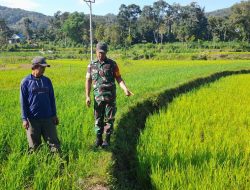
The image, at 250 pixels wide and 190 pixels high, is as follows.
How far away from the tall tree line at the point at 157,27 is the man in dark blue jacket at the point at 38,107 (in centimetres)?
4865

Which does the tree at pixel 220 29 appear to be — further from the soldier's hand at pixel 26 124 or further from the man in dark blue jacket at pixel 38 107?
the soldier's hand at pixel 26 124

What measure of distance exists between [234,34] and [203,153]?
54981 mm

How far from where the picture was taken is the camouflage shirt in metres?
4.56

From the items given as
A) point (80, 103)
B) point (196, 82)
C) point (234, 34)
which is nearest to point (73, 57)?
point (234, 34)

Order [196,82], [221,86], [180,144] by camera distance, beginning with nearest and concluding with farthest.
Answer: [180,144]
[221,86]
[196,82]

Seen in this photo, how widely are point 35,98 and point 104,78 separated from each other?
3.38 feet

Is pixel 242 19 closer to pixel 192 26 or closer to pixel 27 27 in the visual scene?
pixel 192 26

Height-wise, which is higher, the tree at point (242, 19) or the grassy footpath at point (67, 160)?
the tree at point (242, 19)

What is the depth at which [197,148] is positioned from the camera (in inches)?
174

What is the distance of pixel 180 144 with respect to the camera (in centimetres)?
453

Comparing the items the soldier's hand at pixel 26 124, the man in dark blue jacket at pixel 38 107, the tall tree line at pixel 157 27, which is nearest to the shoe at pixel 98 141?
the man in dark blue jacket at pixel 38 107

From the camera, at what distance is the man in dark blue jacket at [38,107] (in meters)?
3.80

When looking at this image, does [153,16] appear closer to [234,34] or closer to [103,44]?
[234,34]

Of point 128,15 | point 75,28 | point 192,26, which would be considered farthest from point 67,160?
point 128,15
